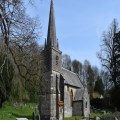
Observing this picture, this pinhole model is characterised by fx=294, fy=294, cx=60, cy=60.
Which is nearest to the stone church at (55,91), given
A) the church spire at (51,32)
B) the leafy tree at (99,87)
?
the church spire at (51,32)

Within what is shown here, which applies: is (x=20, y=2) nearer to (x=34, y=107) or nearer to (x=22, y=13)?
(x=22, y=13)

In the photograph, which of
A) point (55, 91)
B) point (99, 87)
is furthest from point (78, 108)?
point (99, 87)

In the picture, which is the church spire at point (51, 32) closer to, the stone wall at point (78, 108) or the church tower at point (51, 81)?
the church tower at point (51, 81)

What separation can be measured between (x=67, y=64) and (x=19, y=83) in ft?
174

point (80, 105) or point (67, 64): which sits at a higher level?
point (67, 64)

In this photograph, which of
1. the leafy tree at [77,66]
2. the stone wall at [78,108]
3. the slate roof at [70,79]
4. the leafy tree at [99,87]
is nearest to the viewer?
the stone wall at [78,108]

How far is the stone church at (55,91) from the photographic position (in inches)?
1741

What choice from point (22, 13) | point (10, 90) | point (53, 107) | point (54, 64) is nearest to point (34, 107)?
point (53, 107)

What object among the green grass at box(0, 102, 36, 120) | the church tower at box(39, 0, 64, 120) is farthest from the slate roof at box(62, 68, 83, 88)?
the green grass at box(0, 102, 36, 120)

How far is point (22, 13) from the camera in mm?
13609

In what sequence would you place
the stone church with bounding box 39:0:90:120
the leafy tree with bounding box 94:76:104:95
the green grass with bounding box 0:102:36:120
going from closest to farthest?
the green grass with bounding box 0:102:36:120, the stone church with bounding box 39:0:90:120, the leafy tree with bounding box 94:76:104:95

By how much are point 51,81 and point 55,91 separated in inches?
65.7

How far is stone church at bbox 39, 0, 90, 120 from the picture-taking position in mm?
44219

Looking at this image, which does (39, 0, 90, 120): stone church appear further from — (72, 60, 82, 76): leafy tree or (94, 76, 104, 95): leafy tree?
(72, 60, 82, 76): leafy tree
